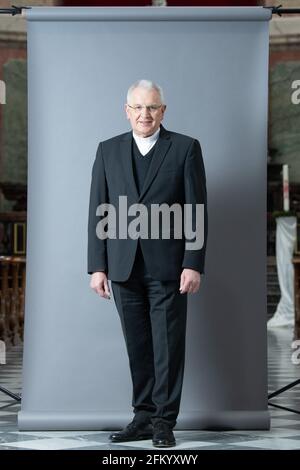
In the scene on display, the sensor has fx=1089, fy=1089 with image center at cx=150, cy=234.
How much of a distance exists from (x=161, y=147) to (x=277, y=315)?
32.4 feet

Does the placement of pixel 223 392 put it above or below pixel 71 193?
below

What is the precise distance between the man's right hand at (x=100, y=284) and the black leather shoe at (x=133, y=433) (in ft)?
1.99

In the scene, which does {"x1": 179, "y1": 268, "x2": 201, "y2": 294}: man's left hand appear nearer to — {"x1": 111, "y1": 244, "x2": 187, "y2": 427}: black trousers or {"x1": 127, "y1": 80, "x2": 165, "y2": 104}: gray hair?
{"x1": 111, "y1": 244, "x2": 187, "y2": 427}: black trousers

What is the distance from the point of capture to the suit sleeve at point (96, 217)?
4957 millimetres

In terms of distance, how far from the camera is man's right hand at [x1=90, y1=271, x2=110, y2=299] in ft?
16.1

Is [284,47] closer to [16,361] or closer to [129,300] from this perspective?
[16,361]

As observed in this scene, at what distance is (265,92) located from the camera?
538cm

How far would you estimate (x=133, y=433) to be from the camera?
4949 millimetres

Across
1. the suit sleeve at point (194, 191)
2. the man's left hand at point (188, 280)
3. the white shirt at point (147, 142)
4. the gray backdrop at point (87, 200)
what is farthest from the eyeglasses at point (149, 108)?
the man's left hand at point (188, 280)

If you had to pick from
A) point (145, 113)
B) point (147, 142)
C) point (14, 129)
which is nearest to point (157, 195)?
point (147, 142)

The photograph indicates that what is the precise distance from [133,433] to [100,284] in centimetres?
70

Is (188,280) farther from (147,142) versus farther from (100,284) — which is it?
(147,142)

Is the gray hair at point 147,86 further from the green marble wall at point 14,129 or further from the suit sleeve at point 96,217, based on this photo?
the green marble wall at point 14,129
